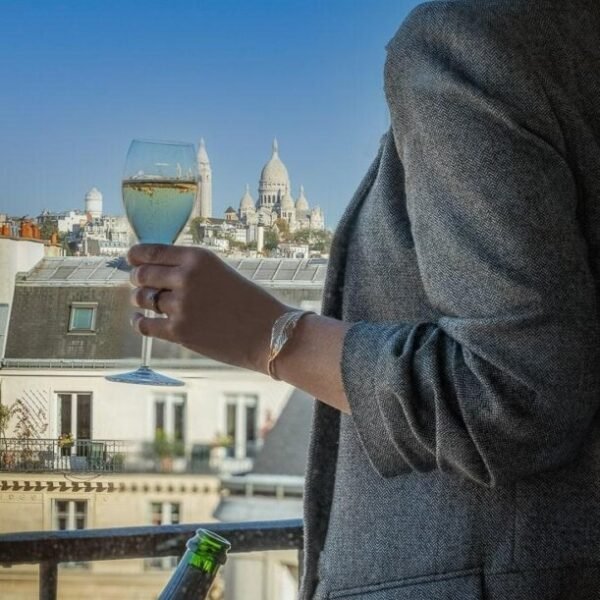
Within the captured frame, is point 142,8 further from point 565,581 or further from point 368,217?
point 565,581

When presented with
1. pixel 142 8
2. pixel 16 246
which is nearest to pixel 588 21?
pixel 16 246

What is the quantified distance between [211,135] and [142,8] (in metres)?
0.23

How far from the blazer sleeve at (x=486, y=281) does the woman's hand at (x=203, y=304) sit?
7 centimetres

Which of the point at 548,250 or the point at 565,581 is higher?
the point at 548,250

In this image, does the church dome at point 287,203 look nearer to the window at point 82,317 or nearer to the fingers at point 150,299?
the window at point 82,317

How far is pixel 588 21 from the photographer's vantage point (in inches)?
21.7

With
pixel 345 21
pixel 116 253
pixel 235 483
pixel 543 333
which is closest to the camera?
pixel 543 333

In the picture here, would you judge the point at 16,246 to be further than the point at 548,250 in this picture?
Yes

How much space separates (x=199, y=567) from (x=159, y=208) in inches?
10.9

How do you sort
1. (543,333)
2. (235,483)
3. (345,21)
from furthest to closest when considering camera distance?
(345,21)
(235,483)
(543,333)

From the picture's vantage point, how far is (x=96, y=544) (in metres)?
1.29

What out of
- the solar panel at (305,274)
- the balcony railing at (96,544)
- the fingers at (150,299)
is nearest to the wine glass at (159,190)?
the fingers at (150,299)

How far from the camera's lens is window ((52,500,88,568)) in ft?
5.20

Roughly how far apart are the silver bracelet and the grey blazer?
0.12ft
